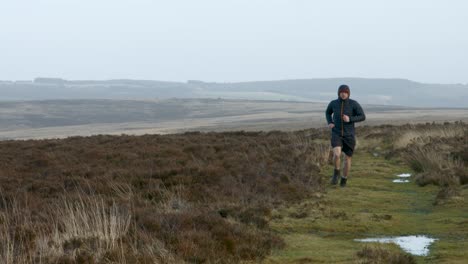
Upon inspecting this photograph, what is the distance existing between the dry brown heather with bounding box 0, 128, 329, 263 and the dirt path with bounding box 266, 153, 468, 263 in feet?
1.36

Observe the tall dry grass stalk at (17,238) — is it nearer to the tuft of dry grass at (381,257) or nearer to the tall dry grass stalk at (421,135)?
the tuft of dry grass at (381,257)

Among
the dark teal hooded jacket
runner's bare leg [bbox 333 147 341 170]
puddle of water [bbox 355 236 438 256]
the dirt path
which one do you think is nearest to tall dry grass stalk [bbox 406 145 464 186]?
the dirt path

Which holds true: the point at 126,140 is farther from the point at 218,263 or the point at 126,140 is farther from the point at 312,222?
the point at 218,263

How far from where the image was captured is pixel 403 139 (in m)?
22.0

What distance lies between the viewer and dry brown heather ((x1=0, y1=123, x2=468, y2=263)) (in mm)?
7125

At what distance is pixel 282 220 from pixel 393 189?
4.40 meters

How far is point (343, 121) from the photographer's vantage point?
13.7 metres

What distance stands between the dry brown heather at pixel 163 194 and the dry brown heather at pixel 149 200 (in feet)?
0.07

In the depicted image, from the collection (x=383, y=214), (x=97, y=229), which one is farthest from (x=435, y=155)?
(x=97, y=229)

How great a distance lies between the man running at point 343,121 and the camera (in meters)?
13.6

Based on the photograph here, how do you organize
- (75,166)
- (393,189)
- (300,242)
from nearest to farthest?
(300,242) → (393,189) → (75,166)

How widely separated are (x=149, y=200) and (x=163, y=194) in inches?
11.4

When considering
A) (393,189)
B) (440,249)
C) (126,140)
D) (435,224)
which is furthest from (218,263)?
(126,140)

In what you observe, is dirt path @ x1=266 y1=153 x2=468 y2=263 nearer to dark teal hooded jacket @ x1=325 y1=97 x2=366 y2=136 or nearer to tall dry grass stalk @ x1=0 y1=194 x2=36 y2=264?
dark teal hooded jacket @ x1=325 y1=97 x2=366 y2=136
